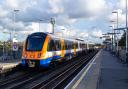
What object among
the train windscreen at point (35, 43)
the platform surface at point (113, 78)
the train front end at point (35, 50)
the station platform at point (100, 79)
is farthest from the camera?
the train windscreen at point (35, 43)

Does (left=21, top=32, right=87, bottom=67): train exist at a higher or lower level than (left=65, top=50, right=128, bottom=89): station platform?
higher

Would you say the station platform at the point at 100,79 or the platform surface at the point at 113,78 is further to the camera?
the station platform at the point at 100,79

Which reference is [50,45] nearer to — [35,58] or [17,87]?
[35,58]

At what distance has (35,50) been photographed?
30625mm

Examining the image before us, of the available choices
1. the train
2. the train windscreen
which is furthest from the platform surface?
the train windscreen

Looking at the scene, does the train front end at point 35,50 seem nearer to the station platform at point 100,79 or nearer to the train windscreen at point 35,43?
the train windscreen at point 35,43

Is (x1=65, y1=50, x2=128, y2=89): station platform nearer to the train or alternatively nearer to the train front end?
the train

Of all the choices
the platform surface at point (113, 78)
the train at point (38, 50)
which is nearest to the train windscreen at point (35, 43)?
the train at point (38, 50)

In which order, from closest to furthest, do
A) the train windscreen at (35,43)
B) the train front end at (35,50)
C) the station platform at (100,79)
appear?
the station platform at (100,79) < the train front end at (35,50) < the train windscreen at (35,43)

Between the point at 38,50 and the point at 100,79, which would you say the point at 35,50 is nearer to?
the point at 38,50

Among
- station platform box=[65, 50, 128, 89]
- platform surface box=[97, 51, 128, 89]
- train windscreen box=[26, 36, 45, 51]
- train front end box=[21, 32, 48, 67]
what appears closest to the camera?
platform surface box=[97, 51, 128, 89]

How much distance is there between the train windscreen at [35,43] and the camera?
101 ft

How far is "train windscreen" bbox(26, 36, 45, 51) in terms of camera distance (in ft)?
101

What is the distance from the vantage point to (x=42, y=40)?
1229 inches
